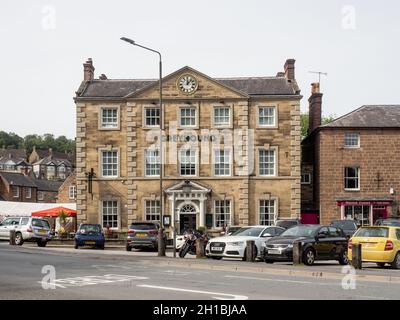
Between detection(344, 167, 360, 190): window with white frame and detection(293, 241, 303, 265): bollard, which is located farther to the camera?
detection(344, 167, 360, 190): window with white frame

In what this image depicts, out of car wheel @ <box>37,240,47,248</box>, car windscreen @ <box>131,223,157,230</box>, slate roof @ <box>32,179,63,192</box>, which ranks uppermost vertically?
slate roof @ <box>32,179,63,192</box>

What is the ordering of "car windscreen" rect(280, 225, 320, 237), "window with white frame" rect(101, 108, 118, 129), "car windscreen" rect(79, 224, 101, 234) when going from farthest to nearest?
"window with white frame" rect(101, 108, 118, 129)
"car windscreen" rect(79, 224, 101, 234)
"car windscreen" rect(280, 225, 320, 237)

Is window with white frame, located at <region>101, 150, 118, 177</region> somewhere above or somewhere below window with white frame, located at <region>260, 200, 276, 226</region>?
above

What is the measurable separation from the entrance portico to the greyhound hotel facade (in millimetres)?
71

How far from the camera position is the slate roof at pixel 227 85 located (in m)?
46.9

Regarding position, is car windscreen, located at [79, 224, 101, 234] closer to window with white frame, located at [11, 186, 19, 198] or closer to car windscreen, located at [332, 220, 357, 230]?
car windscreen, located at [332, 220, 357, 230]

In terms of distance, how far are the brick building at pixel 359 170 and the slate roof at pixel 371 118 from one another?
71 millimetres

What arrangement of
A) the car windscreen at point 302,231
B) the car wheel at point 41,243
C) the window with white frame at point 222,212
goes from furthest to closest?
the window with white frame at point 222,212, the car wheel at point 41,243, the car windscreen at point 302,231

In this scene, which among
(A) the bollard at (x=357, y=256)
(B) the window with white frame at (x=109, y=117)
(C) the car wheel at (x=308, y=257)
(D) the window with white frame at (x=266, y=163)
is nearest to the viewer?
(A) the bollard at (x=357, y=256)

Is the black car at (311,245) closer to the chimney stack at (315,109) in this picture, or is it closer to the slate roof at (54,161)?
the chimney stack at (315,109)

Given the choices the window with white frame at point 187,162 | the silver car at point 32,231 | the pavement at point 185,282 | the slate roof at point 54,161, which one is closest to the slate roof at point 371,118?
the window with white frame at point 187,162

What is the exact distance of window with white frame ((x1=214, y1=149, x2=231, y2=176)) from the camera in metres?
46.2

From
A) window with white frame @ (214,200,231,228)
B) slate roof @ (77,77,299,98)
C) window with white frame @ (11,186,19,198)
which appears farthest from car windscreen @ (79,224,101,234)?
window with white frame @ (11,186,19,198)

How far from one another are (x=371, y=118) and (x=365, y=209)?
21.9 feet
